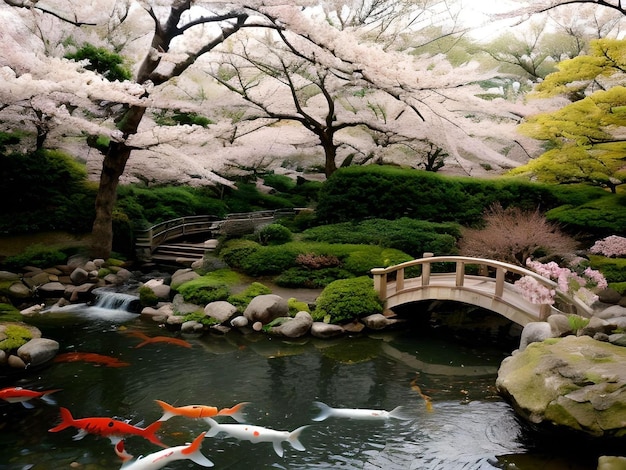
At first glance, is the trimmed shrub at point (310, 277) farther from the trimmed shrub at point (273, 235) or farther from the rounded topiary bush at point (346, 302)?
the trimmed shrub at point (273, 235)

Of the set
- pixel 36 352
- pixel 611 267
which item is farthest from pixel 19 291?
pixel 611 267

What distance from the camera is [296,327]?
36.4ft

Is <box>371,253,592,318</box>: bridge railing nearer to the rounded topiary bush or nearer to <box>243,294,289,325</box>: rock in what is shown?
the rounded topiary bush

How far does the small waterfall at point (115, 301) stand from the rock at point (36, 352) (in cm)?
386

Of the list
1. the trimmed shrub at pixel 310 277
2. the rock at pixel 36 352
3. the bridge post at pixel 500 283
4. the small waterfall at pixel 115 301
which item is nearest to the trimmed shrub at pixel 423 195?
the trimmed shrub at pixel 310 277

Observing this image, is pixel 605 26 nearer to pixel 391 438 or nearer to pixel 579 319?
pixel 579 319

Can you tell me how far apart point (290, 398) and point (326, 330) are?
3242 mm

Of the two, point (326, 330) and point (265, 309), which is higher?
point (265, 309)

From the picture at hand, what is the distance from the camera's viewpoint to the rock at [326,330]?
436 inches

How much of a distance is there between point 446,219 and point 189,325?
11211mm

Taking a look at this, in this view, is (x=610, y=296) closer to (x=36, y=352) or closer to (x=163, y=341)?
(x=163, y=341)

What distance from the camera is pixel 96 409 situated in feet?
24.2

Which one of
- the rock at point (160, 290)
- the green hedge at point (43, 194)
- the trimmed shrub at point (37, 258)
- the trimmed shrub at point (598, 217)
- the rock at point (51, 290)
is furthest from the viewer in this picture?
the green hedge at point (43, 194)

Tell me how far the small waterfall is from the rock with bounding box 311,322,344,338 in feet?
19.1
